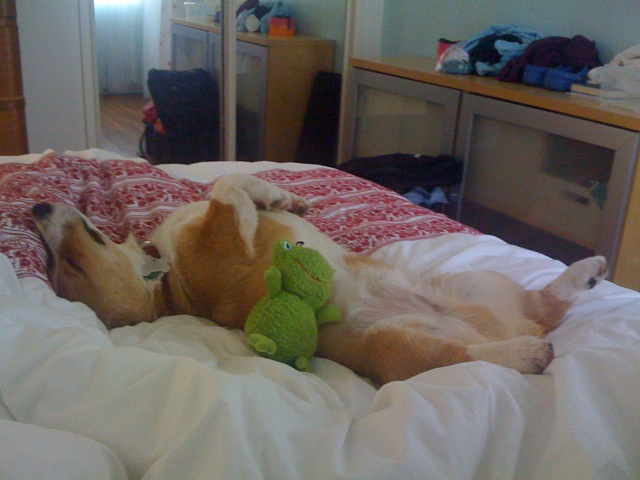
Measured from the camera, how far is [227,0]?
3189mm

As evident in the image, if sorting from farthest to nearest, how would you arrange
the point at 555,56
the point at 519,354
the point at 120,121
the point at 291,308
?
the point at 120,121
the point at 555,56
the point at 291,308
the point at 519,354

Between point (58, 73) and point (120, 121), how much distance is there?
0.35m

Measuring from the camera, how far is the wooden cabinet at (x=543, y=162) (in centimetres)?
204

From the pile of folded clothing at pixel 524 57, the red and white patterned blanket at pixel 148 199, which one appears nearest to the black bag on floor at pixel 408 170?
the pile of folded clothing at pixel 524 57

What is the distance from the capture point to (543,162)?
7.81 feet

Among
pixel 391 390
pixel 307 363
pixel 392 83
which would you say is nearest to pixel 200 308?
pixel 307 363

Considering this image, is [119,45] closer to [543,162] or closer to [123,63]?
[123,63]

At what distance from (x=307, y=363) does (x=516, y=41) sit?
219cm

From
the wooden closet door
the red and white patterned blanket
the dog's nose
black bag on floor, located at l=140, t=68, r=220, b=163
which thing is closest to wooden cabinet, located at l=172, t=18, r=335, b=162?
black bag on floor, located at l=140, t=68, r=220, b=163

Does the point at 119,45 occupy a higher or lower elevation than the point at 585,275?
higher

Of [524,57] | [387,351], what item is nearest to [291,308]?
[387,351]

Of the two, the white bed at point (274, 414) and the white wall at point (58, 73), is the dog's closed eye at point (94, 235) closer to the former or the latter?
the white bed at point (274, 414)

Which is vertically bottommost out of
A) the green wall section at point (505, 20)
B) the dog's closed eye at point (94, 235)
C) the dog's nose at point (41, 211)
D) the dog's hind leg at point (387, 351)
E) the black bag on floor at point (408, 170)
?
the black bag on floor at point (408, 170)

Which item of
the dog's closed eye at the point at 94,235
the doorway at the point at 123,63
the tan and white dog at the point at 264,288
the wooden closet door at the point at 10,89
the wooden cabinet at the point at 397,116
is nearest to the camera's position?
the tan and white dog at the point at 264,288
